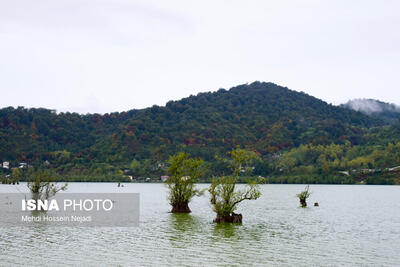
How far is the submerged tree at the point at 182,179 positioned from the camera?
51250 millimetres

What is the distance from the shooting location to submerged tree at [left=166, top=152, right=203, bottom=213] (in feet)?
168

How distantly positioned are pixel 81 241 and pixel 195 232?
9.59 metres

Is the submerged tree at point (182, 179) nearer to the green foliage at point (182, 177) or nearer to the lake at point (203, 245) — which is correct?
the green foliage at point (182, 177)

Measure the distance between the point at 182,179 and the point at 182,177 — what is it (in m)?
0.45

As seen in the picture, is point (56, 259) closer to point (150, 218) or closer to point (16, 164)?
point (150, 218)

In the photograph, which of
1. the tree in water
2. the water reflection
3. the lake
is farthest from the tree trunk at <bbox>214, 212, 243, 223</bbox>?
the lake

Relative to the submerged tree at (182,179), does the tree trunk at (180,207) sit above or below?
below

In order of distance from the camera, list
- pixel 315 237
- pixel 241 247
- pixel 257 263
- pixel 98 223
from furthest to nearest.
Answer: pixel 98 223 → pixel 315 237 → pixel 241 247 → pixel 257 263

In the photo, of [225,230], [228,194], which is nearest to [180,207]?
[228,194]

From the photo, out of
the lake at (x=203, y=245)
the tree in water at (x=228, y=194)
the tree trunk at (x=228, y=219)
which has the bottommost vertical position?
the lake at (x=203, y=245)

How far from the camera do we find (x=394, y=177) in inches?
7707

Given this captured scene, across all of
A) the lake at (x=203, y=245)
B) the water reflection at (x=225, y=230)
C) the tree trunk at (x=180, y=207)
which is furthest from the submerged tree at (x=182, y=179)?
the water reflection at (x=225, y=230)

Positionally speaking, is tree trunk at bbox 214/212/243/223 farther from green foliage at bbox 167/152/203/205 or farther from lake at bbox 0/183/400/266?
green foliage at bbox 167/152/203/205

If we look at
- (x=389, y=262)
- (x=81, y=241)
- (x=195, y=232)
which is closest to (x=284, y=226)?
(x=195, y=232)
